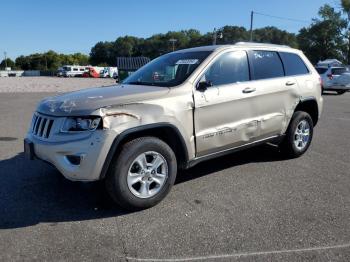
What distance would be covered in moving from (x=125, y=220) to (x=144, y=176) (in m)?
0.51

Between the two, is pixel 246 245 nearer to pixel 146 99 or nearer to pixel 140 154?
pixel 140 154

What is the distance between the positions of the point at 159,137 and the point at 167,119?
0.31 meters

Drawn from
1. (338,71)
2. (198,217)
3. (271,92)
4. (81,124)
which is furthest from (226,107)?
(338,71)

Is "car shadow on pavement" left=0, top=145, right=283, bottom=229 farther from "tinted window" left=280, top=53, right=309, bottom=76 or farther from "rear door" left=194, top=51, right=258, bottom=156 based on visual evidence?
"tinted window" left=280, top=53, right=309, bottom=76

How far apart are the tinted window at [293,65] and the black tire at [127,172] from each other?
9.06 ft

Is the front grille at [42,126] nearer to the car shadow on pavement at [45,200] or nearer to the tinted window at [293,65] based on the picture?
the car shadow on pavement at [45,200]

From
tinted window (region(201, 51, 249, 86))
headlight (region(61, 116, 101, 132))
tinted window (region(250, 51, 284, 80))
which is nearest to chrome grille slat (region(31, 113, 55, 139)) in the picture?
headlight (region(61, 116, 101, 132))

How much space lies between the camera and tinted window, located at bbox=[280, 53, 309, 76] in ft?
20.4

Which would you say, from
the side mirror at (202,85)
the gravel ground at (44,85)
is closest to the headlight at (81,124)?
the side mirror at (202,85)

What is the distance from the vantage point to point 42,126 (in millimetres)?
4355

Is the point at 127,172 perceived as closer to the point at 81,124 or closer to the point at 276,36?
the point at 81,124

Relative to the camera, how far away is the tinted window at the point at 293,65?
20.4 feet

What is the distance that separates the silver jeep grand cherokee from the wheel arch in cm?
1

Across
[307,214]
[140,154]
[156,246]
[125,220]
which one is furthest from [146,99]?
[307,214]
